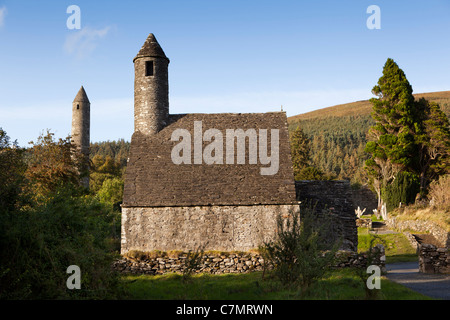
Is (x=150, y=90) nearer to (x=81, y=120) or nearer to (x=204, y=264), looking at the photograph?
(x=204, y=264)

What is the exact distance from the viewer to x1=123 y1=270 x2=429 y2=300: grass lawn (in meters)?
10.8

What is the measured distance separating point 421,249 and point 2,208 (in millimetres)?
16299

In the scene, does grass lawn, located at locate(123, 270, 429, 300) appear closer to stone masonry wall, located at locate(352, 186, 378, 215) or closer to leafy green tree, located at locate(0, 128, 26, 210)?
leafy green tree, located at locate(0, 128, 26, 210)

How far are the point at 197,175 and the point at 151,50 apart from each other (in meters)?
8.23

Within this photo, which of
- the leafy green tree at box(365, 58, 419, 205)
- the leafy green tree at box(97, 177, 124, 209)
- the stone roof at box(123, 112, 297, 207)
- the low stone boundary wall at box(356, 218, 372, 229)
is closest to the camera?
the stone roof at box(123, 112, 297, 207)

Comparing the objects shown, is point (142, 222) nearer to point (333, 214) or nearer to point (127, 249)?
point (127, 249)

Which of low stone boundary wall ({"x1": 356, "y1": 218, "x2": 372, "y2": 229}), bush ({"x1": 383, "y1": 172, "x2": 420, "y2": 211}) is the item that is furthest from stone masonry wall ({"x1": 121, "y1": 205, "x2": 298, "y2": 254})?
bush ({"x1": 383, "y1": 172, "x2": 420, "y2": 211})

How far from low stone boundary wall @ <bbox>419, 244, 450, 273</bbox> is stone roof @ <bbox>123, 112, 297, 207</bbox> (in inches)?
239

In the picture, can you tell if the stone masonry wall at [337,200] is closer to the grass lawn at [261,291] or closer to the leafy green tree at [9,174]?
the grass lawn at [261,291]

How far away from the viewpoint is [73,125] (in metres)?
44.3

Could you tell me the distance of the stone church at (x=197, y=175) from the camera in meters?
18.3

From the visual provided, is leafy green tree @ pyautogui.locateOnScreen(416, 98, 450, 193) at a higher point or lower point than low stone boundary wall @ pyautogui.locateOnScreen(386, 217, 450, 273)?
higher

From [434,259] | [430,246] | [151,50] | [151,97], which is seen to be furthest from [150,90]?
[434,259]
